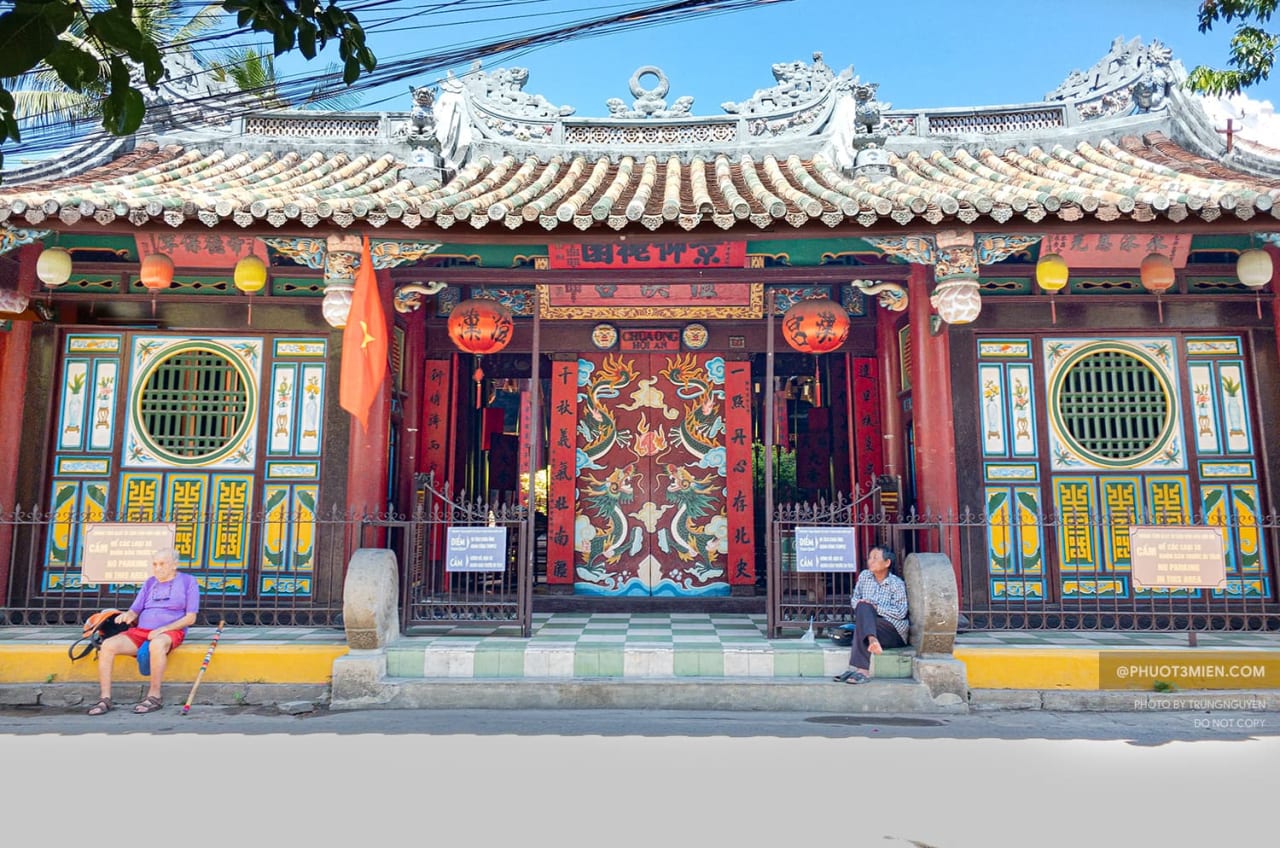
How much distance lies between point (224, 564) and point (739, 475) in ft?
16.5

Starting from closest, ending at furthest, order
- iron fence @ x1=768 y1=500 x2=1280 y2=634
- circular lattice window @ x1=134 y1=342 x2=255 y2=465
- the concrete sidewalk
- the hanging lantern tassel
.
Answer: the concrete sidewalk, iron fence @ x1=768 y1=500 x2=1280 y2=634, circular lattice window @ x1=134 y1=342 x2=255 y2=465, the hanging lantern tassel

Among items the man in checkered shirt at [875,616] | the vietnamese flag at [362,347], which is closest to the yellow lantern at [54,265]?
the vietnamese flag at [362,347]

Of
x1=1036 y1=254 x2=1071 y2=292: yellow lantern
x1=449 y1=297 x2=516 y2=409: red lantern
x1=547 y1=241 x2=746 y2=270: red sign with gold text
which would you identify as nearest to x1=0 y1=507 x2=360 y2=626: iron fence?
x1=449 y1=297 x2=516 y2=409: red lantern

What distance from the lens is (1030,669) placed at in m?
5.89

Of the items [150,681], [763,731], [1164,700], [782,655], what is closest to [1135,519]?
[1164,700]

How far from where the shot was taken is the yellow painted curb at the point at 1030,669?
5.86 m

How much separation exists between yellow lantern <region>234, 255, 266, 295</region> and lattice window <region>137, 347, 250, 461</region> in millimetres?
1115

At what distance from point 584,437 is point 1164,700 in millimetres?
5577

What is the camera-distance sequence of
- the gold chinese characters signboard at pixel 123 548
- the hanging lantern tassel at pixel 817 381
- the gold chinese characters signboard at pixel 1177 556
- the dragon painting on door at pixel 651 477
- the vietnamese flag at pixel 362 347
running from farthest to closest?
the hanging lantern tassel at pixel 817 381 < the dragon painting on door at pixel 651 477 < the vietnamese flag at pixel 362 347 < the gold chinese characters signboard at pixel 123 548 < the gold chinese characters signboard at pixel 1177 556

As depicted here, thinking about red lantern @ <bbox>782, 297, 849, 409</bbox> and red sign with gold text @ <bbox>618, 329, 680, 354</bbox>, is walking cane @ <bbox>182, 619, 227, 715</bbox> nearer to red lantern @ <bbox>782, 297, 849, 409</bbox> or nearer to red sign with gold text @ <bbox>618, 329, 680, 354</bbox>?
red sign with gold text @ <bbox>618, 329, 680, 354</bbox>

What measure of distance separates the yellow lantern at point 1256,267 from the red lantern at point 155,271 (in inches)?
341

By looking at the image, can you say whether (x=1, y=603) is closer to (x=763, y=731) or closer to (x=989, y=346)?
(x=763, y=731)

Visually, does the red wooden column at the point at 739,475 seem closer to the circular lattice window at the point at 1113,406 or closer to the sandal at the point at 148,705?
A: the circular lattice window at the point at 1113,406

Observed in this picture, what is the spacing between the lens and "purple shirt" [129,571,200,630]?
6.00 m
